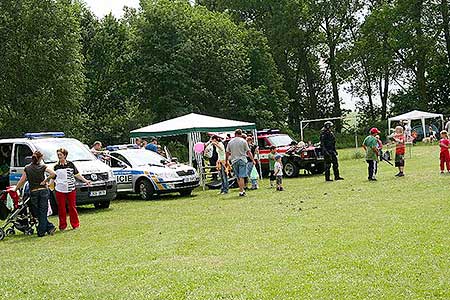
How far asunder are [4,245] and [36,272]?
2974 mm

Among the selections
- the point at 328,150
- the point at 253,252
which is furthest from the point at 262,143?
the point at 253,252

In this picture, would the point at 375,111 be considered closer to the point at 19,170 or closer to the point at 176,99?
the point at 176,99

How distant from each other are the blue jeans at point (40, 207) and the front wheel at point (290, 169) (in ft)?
41.2

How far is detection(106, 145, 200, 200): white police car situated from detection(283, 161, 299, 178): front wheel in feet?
18.5

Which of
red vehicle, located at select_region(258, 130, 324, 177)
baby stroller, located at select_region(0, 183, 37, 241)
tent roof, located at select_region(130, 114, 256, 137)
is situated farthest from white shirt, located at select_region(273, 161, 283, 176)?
baby stroller, located at select_region(0, 183, 37, 241)

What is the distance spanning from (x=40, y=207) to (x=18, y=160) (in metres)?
4.97

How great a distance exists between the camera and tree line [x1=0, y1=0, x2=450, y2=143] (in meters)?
32.8

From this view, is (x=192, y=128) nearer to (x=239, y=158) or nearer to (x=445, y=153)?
(x=239, y=158)

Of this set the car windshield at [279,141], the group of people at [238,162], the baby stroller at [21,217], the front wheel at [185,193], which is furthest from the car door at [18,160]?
the car windshield at [279,141]

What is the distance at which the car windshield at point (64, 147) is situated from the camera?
1580 centimetres

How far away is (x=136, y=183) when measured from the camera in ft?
59.4

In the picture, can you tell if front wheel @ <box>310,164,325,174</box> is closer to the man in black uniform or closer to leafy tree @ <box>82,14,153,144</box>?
the man in black uniform

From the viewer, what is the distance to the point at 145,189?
1788cm

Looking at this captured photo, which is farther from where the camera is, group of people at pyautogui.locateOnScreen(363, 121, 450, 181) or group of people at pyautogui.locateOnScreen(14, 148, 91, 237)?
group of people at pyautogui.locateOnScreen(363, 121, 450, 181)
